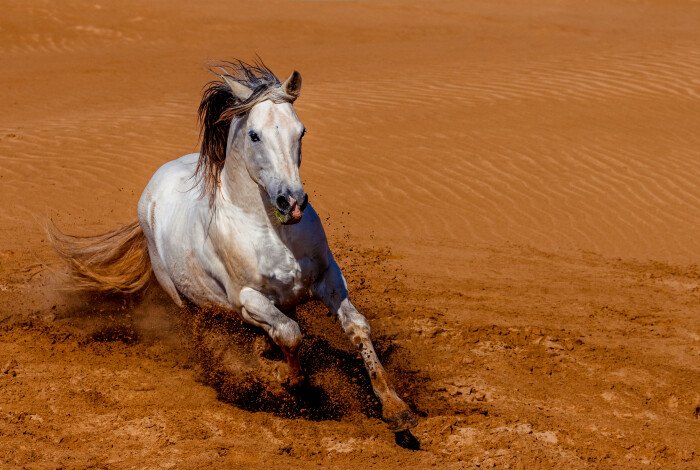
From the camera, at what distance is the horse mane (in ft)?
14.2

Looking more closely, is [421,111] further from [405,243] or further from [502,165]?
[405,243]

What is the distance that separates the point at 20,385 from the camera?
5.20 m

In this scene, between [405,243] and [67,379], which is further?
[405,243]

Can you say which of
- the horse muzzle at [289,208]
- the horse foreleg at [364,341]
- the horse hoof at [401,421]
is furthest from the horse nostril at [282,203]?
the horse hoof at [401,421]

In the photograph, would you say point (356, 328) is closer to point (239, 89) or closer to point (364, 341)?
point (364, 341)

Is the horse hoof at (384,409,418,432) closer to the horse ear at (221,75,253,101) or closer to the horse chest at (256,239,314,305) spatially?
the horse chest at (256,239,314,305)

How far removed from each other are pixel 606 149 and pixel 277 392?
721cm

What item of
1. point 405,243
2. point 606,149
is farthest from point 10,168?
point 606,149

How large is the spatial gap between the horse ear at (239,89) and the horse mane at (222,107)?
0.02 meters

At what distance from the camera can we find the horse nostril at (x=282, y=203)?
13.1 feet

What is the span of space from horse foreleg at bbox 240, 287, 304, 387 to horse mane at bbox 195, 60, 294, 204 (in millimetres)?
631

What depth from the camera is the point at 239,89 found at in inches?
173

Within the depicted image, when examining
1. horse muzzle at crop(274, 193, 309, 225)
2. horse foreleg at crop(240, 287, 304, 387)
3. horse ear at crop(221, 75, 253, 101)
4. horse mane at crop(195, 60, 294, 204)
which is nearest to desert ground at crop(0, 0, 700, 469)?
horse foreleg at crop(240, 287, 304, 387)

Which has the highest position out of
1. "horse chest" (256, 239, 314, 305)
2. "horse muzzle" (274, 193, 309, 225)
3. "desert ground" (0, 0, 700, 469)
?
"horse muzzle" (274, 193, 309, 225)
